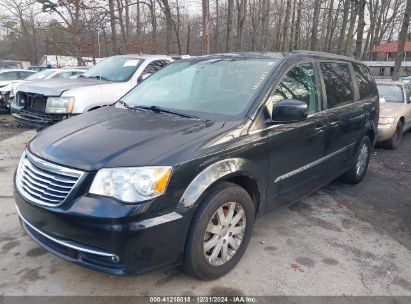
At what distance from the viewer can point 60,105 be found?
244 inches

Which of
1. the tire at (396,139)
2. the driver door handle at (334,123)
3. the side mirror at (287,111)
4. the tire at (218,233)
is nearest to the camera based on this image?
the tire at (218,233)

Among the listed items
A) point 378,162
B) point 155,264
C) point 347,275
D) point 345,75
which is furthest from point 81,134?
point 378,162

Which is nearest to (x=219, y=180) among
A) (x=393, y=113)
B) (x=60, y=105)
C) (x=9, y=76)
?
(x=60, y=105)

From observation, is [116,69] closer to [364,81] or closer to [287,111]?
[364,81]

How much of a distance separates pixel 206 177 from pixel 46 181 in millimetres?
1145

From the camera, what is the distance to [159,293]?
2.87 metres

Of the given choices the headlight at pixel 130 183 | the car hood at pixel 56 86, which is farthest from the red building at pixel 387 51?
the headlight at pixel 130 183

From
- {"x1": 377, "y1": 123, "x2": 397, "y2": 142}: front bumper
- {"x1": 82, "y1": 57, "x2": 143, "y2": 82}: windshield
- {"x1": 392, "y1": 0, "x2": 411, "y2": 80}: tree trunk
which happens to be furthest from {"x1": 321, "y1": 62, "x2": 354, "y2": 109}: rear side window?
{"x1": 392, "y1": 0, "x2": 411, "y2": 80}: tree trunk

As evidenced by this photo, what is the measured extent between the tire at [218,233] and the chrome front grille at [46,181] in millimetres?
908

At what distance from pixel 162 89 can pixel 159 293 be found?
212 cm

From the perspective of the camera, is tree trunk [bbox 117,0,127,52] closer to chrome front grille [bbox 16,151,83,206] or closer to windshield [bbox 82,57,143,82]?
windshield [bbox 82,57,143,82]

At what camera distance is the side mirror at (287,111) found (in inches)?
126

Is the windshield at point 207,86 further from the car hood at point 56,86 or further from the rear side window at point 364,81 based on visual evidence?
the car hood at point 56,86

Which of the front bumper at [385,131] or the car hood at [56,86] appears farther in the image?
the front bumper at [385,131]
